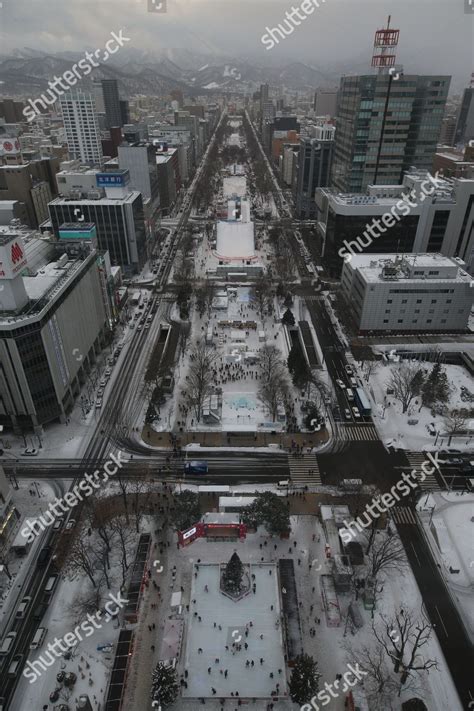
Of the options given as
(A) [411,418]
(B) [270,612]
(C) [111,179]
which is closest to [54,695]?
(B) [270,612]

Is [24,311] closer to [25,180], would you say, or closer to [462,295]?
[462,295]

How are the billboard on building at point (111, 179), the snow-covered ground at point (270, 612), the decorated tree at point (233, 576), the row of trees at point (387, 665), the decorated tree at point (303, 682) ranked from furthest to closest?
the billboard on building at point (111, 179)
the decorated tree at point (233, 576)
the snow-covered ground at point (270, 612)
the row of trees at point (387, 665)
the decorated tree at point (303, 682)

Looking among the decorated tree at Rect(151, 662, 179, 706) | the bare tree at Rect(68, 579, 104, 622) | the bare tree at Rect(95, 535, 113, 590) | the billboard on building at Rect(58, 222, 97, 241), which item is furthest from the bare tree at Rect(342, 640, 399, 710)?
the billboard on building at Rect(58, 222, 97, 241)

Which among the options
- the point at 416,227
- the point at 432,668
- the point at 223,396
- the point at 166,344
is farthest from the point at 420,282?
the point at 432,668

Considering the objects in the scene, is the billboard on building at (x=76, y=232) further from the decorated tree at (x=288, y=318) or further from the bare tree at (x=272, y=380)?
the decorated tree at (x=288, y=318)

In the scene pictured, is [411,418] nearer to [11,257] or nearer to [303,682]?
[303,682]

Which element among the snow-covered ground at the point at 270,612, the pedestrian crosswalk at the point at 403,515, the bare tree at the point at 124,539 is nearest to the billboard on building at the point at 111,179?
the bare tree at the point at 124,539
